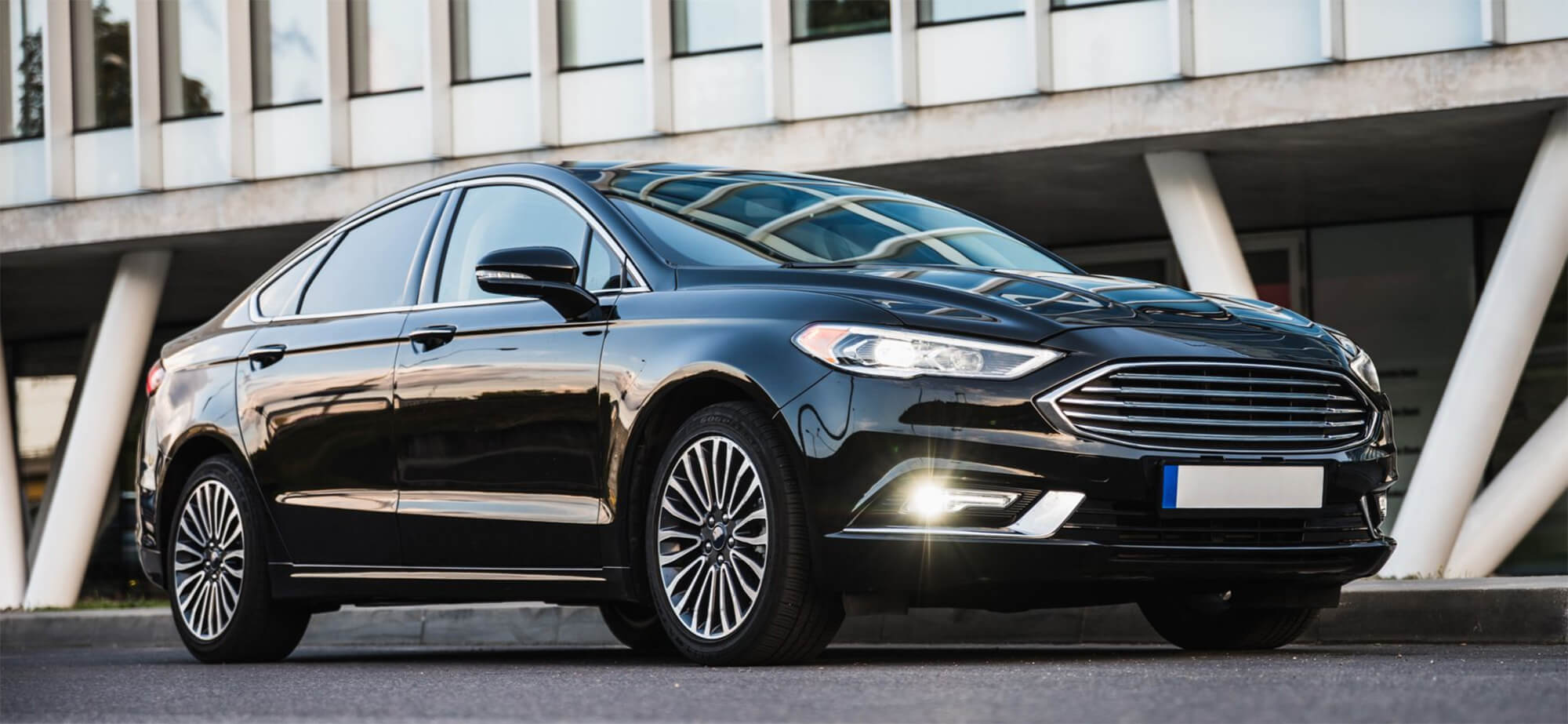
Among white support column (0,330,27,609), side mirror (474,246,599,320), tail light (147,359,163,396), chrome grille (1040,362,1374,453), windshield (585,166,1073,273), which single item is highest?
windshield (585,166,1073,273)

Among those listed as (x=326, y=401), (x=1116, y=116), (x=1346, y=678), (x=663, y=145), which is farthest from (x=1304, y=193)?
(x=1346, y=678)

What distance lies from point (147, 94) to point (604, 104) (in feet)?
18.9

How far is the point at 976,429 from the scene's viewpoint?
5883 millimetres

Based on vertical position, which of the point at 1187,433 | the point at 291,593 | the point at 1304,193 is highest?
the point at 1304,193

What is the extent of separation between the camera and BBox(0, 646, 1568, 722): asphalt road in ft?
15.2

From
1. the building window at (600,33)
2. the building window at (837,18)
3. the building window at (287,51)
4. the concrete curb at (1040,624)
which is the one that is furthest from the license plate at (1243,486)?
the building window at (287,51)

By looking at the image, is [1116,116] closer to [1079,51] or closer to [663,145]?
[1079,51]

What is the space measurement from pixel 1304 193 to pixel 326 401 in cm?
1466

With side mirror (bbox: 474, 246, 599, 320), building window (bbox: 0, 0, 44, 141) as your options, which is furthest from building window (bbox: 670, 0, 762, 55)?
side mirror (bbox: 474, 246, 599, 320)

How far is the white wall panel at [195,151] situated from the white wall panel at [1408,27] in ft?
37.4

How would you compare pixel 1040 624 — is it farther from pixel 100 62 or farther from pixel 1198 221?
pixel 100 62

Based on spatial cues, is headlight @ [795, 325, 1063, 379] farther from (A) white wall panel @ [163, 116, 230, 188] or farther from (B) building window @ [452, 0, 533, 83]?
(A) white wall panel @ [163, 116, 230, 188]

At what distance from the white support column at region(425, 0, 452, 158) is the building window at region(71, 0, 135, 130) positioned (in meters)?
4.28

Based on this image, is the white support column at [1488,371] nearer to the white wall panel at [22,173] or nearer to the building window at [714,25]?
the building window at [714,25]
